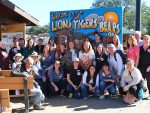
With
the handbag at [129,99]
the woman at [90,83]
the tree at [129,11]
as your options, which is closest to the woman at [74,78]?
the woman at [90,83]

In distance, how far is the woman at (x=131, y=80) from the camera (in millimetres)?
8578

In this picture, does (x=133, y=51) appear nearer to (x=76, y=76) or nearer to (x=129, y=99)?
(x=129, y=99)

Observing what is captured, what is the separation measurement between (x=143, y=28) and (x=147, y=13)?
28.3 feet

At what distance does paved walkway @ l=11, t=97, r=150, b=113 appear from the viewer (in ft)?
26.3

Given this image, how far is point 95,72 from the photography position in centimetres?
952

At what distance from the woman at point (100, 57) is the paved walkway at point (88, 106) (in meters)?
0.96

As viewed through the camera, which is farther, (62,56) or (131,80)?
(62,56)

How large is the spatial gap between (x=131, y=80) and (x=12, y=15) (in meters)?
6.48

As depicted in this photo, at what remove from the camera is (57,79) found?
9.54 m

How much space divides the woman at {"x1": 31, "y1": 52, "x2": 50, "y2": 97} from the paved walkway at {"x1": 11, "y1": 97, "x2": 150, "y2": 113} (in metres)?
0.30

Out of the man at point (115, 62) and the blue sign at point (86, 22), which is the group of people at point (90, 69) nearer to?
the man at point (115, 62)

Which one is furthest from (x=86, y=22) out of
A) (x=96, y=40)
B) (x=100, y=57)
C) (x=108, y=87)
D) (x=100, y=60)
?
(x=108, y=87)

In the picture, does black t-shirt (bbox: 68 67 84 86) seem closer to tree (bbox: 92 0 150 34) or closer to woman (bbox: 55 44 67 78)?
woman (bbox: 55 44 67 78)

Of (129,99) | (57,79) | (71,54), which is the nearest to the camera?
(129,99)
